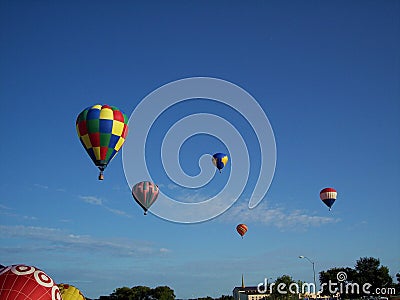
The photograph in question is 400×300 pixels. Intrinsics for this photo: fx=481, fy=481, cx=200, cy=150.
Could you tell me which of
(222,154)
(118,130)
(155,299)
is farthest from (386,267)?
(118,130)

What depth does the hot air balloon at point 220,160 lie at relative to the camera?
6544 cm

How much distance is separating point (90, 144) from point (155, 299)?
11219 cm

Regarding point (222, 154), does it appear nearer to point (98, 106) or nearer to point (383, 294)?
point (98, 106)

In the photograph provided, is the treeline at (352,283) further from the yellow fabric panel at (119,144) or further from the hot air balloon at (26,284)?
the hot air balloon at (26,284)

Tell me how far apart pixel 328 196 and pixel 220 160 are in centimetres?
1493

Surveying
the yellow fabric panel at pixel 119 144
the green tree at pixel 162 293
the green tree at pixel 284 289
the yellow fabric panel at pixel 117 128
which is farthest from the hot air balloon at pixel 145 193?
the green tree at pixel 162 293

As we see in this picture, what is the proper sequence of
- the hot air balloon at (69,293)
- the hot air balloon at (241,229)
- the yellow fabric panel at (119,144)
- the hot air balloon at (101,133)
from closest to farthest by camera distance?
1. the hot air balloon at (69,293)
2. the hot air balloon at (101,133)
3. the yellow fabric panel at (119,144)
4. the hot air balloon at (241,229)

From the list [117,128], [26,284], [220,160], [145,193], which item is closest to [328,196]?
[220,160]

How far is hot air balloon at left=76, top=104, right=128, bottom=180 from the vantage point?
39.2m

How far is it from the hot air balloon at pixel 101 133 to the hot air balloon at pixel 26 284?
16.6 metres

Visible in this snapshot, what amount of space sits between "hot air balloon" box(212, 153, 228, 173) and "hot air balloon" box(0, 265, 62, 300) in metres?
43.9

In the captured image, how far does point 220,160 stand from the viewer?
215 ft

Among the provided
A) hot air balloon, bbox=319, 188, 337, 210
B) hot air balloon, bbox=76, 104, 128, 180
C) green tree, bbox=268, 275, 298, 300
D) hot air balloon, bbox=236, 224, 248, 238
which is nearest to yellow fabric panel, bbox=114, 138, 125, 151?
hot air balloon, bbox=76, 104, 128, 180

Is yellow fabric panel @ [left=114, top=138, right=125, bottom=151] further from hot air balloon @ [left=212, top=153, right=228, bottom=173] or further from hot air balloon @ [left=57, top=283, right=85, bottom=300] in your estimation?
hot air balloon @ [left=212, top=153, right=228, bottom=173]
